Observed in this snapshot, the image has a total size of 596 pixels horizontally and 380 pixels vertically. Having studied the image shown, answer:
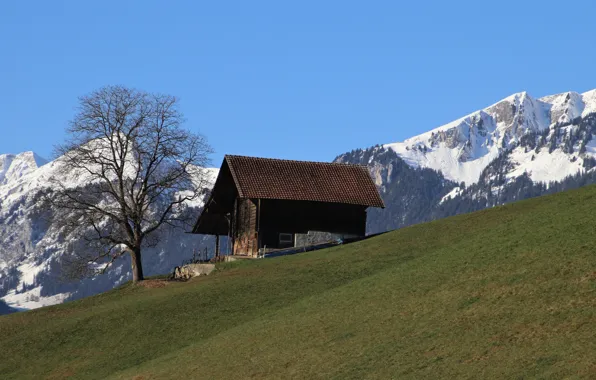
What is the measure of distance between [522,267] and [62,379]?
915 inches

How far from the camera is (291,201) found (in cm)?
8544

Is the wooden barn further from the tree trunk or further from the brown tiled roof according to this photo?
the tree trunk

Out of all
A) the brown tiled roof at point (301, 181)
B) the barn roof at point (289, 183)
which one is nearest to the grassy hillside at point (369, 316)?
the brown tiled roof at point (301, 181)

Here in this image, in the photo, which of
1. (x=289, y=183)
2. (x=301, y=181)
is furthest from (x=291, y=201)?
(x=301, y=181)

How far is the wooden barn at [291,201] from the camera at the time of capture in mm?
84875

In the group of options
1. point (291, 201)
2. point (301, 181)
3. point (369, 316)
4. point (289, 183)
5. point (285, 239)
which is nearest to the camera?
point (369, 316)

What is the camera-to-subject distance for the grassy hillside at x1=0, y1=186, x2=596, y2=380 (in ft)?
116

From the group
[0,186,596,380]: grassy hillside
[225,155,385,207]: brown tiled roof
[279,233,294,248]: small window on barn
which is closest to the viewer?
[0,186,596,380]: grassy hillside

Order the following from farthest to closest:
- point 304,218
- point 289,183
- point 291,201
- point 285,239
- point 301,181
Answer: point 301,181 → point 289,183 → point 304,218 → point 285,239 → point 291,201

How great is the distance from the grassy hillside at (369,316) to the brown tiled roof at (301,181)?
11122mm

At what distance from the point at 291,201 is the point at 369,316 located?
39870mm

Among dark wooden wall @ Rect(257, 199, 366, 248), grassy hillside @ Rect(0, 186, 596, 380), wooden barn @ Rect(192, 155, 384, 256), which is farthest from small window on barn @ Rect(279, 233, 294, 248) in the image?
grassy hillside @ Rect(0, 186, 596, 380)

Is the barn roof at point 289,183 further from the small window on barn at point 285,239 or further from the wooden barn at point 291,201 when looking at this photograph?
the small window on barn at point 285,239

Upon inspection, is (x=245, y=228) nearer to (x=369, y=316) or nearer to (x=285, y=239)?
(x=285, y=239)
